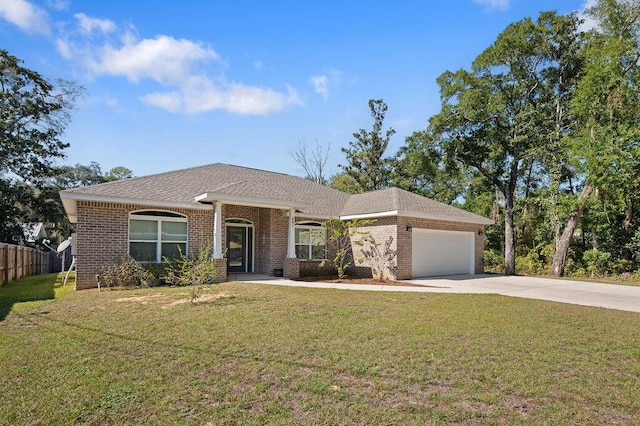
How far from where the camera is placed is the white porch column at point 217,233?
13.6 metres

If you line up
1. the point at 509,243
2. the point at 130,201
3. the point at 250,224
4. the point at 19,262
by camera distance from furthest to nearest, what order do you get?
the point at 509,243
the point at 19,262
the point at 250,224
the point at 130,201

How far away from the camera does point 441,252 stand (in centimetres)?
1738

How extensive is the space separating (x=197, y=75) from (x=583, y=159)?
18293mm

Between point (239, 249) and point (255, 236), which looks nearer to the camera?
point (239, 249)

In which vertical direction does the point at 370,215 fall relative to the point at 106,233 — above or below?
above

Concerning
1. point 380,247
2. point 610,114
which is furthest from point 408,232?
point 610,114

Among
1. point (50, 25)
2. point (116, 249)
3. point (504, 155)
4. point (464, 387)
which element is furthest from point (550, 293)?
point (50, 25)

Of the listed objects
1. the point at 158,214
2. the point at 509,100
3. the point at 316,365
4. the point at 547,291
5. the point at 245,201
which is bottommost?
the point at 547,291

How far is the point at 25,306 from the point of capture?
29.4 feet

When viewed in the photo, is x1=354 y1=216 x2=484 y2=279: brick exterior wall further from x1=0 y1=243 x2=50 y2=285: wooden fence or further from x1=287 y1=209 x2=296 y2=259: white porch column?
x1=0 y1=243 x2=50 y2=285: wooden fence

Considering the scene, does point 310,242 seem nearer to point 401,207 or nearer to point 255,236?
point 255,236

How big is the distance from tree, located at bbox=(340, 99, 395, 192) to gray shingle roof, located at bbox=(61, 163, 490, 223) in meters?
12.7

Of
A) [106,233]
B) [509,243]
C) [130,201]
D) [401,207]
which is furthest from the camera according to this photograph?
[509,243]

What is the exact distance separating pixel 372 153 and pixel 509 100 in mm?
12686
